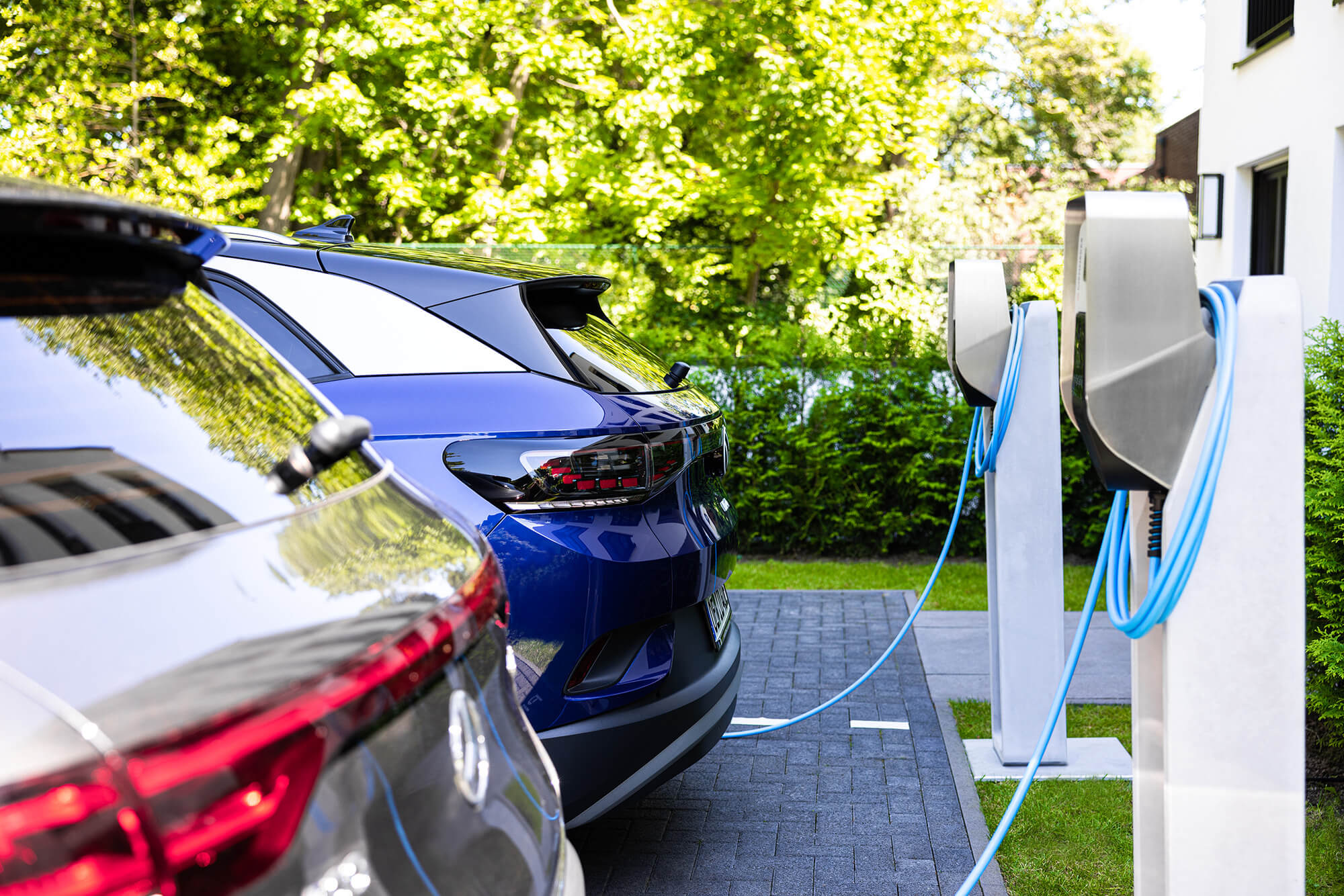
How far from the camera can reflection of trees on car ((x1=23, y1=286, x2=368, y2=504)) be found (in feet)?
4.65

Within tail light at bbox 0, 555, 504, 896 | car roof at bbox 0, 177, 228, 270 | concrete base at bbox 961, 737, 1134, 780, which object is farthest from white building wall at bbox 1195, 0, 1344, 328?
tail light at bbox 0, 555, 504, 896

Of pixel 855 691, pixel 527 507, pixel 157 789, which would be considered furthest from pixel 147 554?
pixel 855 691

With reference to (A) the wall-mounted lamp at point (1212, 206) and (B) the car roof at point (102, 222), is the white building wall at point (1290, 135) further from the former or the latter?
(B) the car roof at point (102, 222)

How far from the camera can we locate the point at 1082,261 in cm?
215

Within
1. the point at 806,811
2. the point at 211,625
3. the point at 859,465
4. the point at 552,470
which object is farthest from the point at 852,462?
the point at 211,625

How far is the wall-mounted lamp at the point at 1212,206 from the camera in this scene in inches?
456

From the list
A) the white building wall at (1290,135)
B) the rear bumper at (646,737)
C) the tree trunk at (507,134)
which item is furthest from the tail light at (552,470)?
the tree trunk at (507,134)

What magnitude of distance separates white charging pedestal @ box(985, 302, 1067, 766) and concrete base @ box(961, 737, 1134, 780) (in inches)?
2.5

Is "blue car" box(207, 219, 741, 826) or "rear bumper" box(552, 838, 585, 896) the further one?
"blue car" box(207, 219, 741, 826)

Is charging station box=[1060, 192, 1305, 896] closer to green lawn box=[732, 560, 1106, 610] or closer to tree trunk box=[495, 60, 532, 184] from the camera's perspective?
green lawn box=[732, 560, 1106, 610]

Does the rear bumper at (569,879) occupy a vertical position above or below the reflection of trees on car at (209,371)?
below

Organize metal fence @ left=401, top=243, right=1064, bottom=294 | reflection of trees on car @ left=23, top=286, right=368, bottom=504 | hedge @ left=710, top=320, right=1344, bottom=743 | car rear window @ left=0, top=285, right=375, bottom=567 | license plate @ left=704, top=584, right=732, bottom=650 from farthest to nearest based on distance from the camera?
metal fence @ left=401, top=243, right=1064, bottom=294, hedge @ left=710, top=320, right=1344, bottom=743, license plate @ left=704, top=584, right=732, bottom=650, reflection of trees on car @ left=23, top=286, right=368, bottom=504, car rear window @ left=0, top=285, right=375, bottom=567

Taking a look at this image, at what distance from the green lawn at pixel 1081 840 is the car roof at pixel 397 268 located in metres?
2.38

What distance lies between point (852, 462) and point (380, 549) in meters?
7.18
